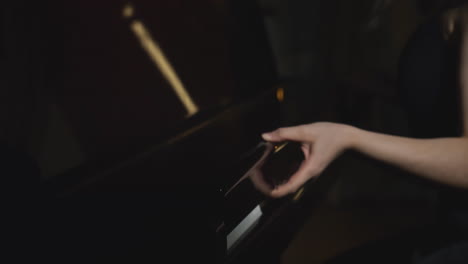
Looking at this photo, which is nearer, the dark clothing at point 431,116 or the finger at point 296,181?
the finger at point 296,181

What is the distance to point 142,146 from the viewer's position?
2.53ft

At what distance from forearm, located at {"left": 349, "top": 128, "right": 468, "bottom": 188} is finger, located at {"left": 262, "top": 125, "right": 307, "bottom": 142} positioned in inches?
4.7

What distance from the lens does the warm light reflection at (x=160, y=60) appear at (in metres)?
0.88

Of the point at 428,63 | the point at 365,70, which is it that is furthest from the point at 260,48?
the point at 365,70

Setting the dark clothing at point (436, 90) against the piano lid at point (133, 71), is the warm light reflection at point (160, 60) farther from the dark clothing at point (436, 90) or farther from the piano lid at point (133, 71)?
the dark clothing at point (436, 90)

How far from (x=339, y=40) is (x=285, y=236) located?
1530mm

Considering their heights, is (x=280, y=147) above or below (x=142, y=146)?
below

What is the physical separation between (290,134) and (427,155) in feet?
0.83

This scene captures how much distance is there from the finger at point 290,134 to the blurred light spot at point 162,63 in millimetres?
305

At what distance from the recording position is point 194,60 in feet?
3.63

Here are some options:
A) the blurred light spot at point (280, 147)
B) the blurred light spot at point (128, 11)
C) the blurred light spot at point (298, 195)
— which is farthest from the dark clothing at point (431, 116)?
the blurred light spot at point (128, 11)

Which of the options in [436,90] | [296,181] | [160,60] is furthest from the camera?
[160,60]

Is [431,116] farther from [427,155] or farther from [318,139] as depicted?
[318,139]

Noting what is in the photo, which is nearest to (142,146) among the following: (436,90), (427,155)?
(427,155)
